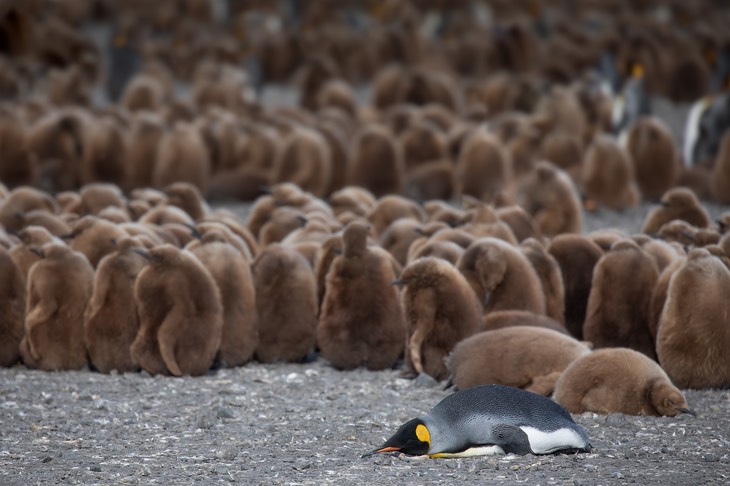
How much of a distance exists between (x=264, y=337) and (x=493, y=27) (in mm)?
15400

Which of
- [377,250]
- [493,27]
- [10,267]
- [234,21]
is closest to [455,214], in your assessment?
[377,250]

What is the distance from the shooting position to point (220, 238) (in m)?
6.91

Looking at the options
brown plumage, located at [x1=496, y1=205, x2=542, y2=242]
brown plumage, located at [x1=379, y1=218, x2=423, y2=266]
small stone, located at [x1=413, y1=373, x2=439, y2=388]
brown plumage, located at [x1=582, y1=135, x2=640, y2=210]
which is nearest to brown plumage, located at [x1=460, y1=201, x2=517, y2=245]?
brown plumage, located at [x1=496, y1=205, x2=542, y2=242]

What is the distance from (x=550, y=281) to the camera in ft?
22.4

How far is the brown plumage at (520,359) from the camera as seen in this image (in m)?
5.61

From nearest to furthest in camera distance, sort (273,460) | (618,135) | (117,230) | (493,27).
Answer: (273,460) → (117,230) → (618,135) → (493,27)

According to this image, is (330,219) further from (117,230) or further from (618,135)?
(618,135)

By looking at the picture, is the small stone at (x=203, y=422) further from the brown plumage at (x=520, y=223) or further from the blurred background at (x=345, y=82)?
the blurred background at (x=345, y=82)

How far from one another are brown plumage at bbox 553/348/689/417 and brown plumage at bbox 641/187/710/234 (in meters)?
3.16

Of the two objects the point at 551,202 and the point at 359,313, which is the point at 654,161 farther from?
the point at 359,313

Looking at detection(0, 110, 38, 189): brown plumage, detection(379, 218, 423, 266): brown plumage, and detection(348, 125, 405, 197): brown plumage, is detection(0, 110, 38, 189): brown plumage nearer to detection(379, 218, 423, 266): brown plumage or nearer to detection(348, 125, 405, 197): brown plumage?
detection(348, 125, 405, 197): brown plumage

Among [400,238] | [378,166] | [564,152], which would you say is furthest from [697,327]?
[564,152]

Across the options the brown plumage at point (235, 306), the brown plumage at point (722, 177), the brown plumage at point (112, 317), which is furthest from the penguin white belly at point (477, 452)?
the brown plumage at point (722, 177)

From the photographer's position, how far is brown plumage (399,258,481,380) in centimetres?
618
